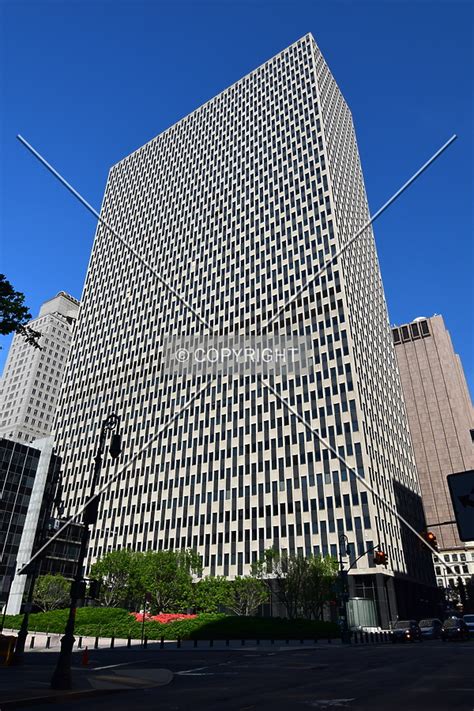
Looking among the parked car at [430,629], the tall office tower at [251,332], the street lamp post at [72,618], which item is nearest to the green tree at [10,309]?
the street lamp post at [72,618]

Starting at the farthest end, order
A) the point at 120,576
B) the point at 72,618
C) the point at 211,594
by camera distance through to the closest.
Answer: the point at 120,576
the point at 211,594
the point at 72,618

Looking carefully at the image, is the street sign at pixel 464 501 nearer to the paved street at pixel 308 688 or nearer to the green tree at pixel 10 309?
the paved street at pixel 308 688

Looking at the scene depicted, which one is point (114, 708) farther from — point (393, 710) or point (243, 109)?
point (243, 109)

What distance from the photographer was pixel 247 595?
56.5 meters

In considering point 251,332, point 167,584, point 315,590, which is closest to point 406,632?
point 315,590

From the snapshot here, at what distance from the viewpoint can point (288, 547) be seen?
6812 centimetres

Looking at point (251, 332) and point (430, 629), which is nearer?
point (430, 629)

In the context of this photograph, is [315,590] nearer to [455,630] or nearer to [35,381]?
[455,630]

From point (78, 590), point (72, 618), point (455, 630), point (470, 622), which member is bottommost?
point (455, 630)

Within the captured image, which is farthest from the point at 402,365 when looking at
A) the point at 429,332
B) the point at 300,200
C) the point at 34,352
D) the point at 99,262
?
the point at 34,352

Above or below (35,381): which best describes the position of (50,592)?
below

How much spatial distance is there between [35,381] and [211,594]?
4521 inches

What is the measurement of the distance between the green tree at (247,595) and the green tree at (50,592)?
86.9 feet

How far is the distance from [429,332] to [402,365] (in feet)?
48.5
